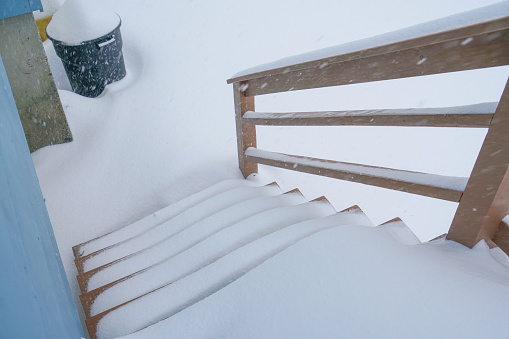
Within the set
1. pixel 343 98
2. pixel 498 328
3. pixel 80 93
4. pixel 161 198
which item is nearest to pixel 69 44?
pixel 80 93

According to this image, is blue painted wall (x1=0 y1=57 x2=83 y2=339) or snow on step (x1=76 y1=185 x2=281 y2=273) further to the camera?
snow on step (x1=76 y1=185 x2=281 y2=273)

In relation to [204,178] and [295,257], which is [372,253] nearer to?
[295,257]

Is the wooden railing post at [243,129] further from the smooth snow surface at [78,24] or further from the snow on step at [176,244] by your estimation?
the smooth snow surface at [78,24]

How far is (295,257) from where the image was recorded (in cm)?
121

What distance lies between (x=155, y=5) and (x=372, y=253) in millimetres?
6832

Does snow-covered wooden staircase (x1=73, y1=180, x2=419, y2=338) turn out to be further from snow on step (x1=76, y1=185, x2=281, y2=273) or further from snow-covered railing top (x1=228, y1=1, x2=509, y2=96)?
snow-covered railing top (x1=228, y1=1, x2=509, y2=96)

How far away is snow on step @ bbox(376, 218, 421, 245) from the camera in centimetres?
150

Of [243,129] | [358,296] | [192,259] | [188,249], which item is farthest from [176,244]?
[358,296]

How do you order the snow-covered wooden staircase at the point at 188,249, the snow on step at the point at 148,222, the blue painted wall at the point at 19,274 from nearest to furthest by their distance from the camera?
the blue painted wall at the point at 19,274 → the snow-covered wooden staircase at the point at 188,249 → the snow on step at the point at 148,222

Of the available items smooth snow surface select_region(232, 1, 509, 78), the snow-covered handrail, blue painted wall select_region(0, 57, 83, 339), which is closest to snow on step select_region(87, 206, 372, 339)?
blue painted wall select_region(0, 57, 83, 339)

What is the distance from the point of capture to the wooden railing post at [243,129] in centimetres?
239

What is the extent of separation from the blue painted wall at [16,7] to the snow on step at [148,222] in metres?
2.03

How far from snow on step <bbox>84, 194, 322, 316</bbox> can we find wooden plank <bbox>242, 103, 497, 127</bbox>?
63 centimetres

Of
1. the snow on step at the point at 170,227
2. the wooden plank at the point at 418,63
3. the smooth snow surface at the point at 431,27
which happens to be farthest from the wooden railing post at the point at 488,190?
the snow on step at the point at 170,227
